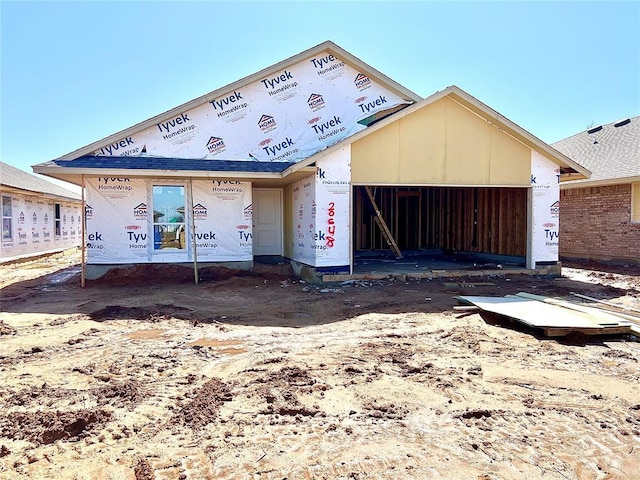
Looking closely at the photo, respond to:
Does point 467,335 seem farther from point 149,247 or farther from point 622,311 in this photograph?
point 149,247

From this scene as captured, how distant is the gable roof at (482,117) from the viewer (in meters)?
11.7

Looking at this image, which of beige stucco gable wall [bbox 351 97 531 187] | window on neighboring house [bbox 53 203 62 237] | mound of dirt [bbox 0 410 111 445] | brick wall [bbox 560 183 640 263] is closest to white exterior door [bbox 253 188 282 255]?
beige stucco gable wall [bbox 351 97 531 187]

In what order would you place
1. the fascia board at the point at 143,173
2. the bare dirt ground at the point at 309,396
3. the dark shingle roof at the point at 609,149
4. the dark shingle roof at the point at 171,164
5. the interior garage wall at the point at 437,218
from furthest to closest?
the interior garage wall at the point at 437,218
the dark shingle roof at the point at 609,149
the dark shingle roof at the point at 171,164
the fascia board at the point at 143,173
the bare dirt ground at the point at 309,396

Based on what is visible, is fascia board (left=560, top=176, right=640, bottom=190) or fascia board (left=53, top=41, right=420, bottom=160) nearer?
fascia board (left=53, top=41, right=420, bottom=160)

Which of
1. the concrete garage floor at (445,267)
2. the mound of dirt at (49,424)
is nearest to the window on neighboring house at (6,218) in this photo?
the concrete garage floor at (445,267)

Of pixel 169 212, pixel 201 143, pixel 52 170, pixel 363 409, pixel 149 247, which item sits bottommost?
pixel 363 409

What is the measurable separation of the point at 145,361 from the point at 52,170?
7788 mm

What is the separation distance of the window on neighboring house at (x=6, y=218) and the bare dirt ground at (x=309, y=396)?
1127cm

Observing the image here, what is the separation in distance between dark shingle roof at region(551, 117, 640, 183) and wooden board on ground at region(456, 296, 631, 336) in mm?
9505

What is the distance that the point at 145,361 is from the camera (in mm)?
5750

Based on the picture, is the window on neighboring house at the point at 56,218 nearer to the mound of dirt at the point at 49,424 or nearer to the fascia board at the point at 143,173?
the fascia board at the point at 143,173

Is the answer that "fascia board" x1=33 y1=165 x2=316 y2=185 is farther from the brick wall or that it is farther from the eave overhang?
the brick wall

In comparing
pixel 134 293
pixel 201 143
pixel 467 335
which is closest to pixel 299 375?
pixel 467 335

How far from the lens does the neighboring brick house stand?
15633 mm
